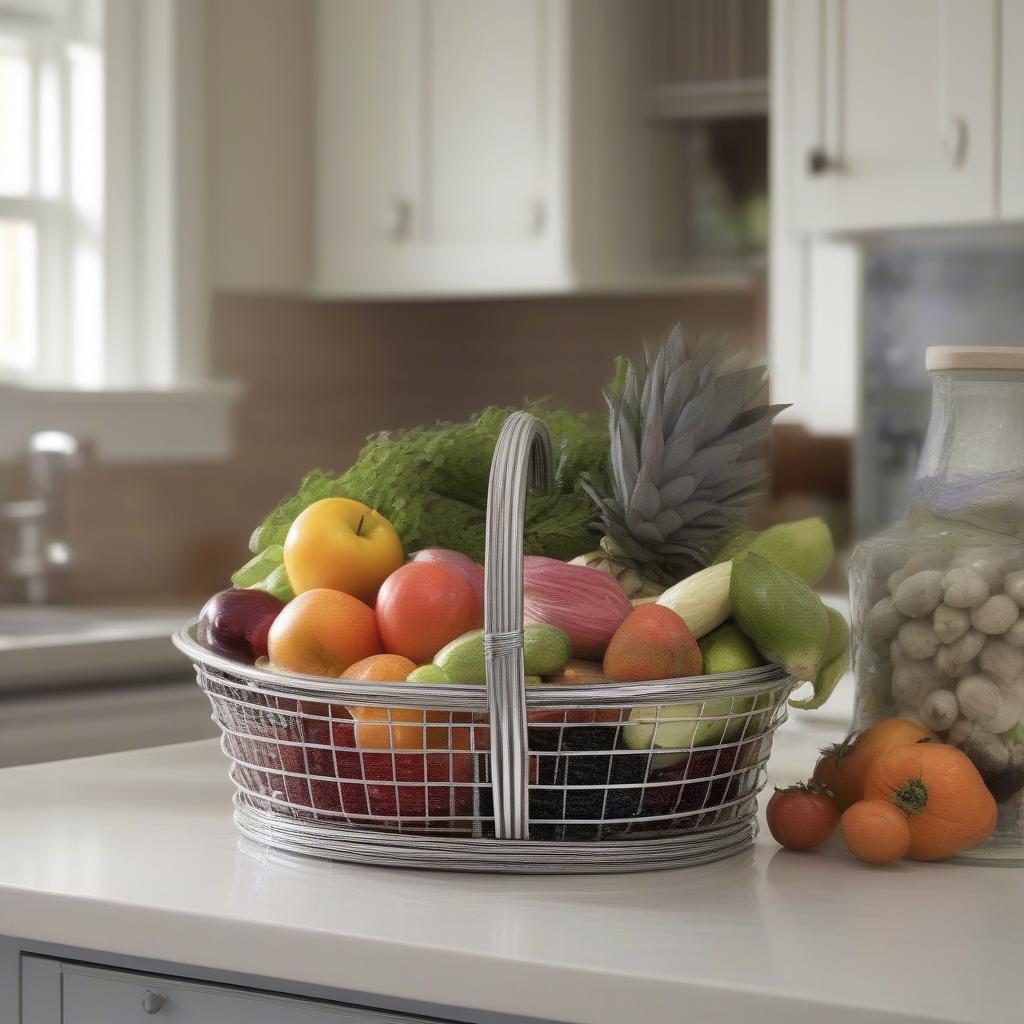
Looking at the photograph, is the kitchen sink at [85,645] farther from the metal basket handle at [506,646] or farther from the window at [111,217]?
the metal basket handle at [506,646]

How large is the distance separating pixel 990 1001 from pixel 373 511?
1.79ft

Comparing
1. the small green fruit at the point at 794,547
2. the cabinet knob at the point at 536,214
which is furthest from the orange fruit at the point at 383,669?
the cabinet knob at the point at 536,214

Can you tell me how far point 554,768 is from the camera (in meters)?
0.97

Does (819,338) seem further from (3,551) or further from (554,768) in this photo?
(554,768)

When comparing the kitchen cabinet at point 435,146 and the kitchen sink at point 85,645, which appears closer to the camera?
the kitchen sink at point 85,645

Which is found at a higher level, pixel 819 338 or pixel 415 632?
pixel 819 338

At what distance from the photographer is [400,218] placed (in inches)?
147

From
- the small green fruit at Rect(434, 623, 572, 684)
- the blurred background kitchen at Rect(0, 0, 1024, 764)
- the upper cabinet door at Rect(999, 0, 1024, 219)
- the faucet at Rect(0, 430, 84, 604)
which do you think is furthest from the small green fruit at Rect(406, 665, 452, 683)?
the faucet at Rect(0, 430, 84, 604)

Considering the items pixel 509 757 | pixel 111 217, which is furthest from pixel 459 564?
pixel 111 217

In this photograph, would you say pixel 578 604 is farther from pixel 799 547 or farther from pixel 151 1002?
pixel 151 1002

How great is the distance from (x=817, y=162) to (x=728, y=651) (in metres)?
2.28

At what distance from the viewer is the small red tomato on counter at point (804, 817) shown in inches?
40.5

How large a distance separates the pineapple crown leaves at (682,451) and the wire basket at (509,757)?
3.3 inches

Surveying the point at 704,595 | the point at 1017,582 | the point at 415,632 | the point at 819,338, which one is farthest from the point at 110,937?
the point at 819,338
